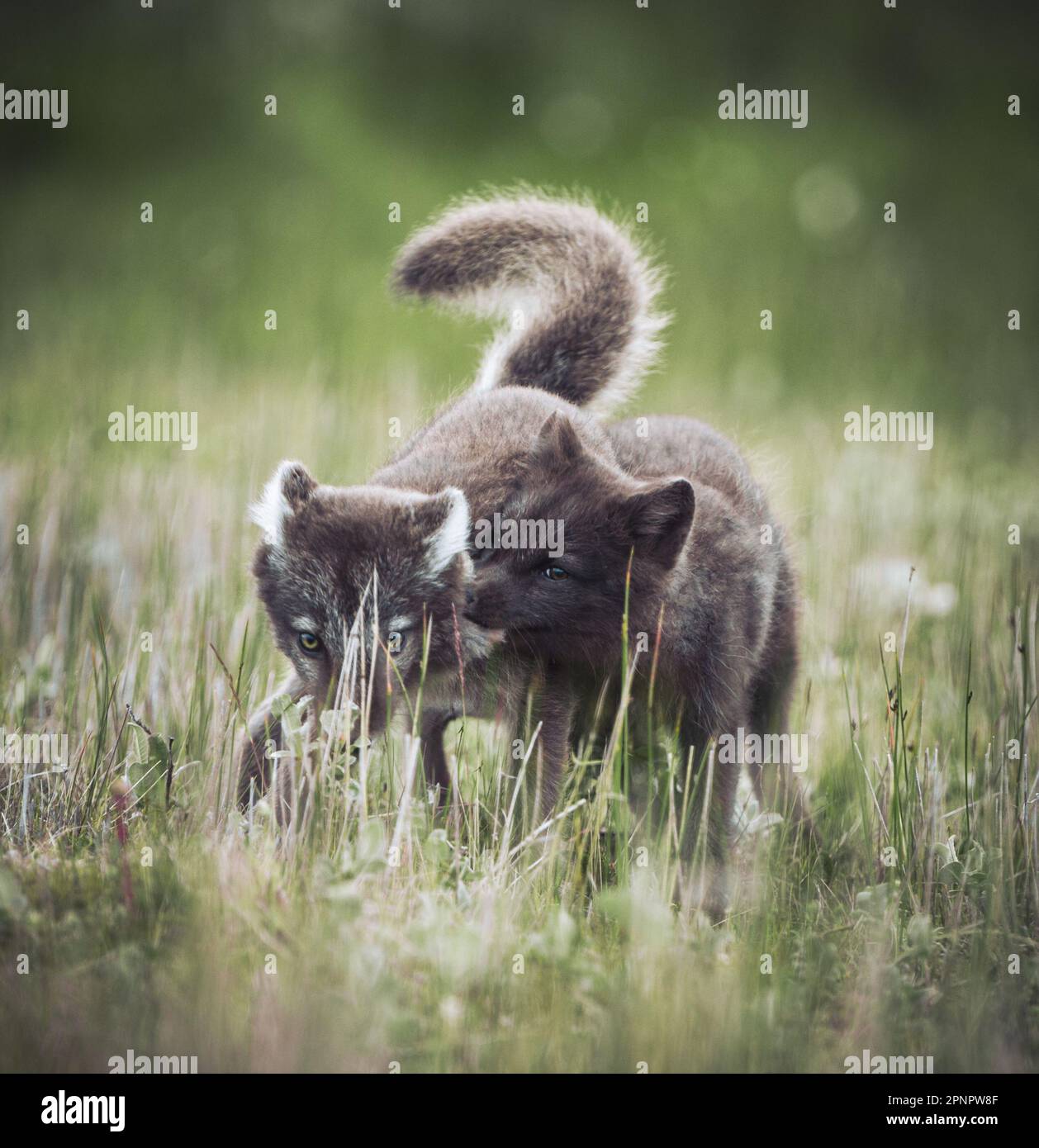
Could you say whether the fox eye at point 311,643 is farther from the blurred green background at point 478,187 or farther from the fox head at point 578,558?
the blurred green background at point 478,187

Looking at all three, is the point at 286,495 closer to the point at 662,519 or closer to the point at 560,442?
the point at 560,442

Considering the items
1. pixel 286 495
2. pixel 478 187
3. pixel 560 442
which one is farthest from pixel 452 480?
pixel 478 187

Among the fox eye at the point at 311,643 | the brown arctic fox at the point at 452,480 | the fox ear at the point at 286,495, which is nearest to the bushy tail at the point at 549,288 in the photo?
the brown arctic fox at the point at 452,480

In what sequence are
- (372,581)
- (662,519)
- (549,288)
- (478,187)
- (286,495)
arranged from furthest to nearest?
(478,187), (549,288), (286,495), (662,519), (372,581)

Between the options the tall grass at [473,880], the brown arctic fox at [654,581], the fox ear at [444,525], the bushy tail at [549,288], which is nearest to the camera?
the tall grass at [473,880]

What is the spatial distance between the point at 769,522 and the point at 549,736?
67.0 inches

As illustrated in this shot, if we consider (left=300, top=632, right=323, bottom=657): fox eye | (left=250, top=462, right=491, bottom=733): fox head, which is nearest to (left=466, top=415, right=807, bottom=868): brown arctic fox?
(left=250, top=462, right=491, bottom=733): fox head

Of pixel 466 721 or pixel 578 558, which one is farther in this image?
pixel 466 721

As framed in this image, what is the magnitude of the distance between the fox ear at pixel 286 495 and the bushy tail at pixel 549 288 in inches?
64.3

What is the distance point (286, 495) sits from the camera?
5145 mm

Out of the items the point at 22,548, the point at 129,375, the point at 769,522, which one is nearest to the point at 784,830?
the point at 769,522

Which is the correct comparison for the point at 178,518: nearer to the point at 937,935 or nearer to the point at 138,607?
the point at 138,607

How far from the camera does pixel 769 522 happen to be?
6090 millimetres

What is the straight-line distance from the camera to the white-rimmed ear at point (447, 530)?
489 centimetres
